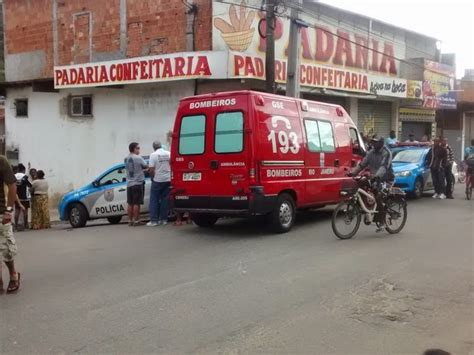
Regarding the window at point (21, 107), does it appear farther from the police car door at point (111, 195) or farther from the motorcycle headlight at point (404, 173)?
the motorcycle headlight at point (404, 173)

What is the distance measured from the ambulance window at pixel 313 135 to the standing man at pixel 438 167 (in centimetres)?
614

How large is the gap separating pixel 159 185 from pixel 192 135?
5.88ft

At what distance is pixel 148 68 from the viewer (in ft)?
52.5

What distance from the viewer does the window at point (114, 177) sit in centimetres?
1305

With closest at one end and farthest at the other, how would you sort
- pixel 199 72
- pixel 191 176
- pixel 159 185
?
pixel 191 176, pixel 159 185, pixel 199 72

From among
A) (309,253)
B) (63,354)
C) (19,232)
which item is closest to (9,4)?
(19,232)

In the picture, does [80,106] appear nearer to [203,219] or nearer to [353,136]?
[203,219]

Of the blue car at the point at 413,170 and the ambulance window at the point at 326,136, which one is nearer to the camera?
the ambulance window at the point at 326,136

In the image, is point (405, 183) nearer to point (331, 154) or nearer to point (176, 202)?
point (331, 154)

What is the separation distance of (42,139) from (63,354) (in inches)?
743

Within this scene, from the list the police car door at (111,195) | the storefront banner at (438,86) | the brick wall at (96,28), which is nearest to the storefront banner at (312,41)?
the brick wall at (96,28)

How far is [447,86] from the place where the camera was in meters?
26.4

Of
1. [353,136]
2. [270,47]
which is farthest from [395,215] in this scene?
[270,47]

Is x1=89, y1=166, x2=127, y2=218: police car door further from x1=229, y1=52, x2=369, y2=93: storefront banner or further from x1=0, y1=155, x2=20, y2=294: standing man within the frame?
x1=0, y1=155, x2=20, y2=294: standing man
